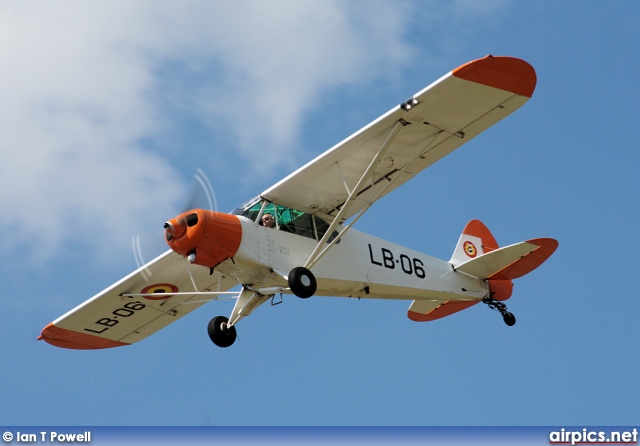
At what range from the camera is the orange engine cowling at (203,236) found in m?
13.2

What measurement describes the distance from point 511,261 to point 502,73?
428 cm

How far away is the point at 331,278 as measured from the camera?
47.1ft

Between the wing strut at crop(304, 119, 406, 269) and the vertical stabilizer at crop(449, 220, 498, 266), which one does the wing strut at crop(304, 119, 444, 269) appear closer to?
the wing strut at crop(304, 119, 406, 269)

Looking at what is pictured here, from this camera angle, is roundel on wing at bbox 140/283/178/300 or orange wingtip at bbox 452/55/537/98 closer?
orange wingtip at bbox 452/55/537/98

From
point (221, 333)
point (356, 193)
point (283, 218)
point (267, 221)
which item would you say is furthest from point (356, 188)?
point (221, 333)

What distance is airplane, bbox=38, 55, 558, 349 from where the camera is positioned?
13336mm

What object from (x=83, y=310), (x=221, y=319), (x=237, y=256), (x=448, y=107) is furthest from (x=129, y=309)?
(x=448, y=107)

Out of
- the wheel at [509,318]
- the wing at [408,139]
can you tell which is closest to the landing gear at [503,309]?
the wheel at [509,318]

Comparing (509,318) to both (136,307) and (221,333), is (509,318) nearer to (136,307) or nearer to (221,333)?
(221,333)

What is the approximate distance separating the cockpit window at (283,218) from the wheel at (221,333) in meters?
1.54

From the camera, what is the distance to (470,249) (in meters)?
18.0

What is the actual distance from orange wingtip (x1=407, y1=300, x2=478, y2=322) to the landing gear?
1.15ft

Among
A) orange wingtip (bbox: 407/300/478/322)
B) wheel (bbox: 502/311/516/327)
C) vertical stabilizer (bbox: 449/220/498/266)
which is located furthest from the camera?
vertical stabilizer (bbox: 449/220/498/266)

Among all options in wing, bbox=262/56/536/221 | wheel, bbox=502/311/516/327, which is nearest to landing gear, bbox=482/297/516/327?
wheel, bbox=502/311/516/327
